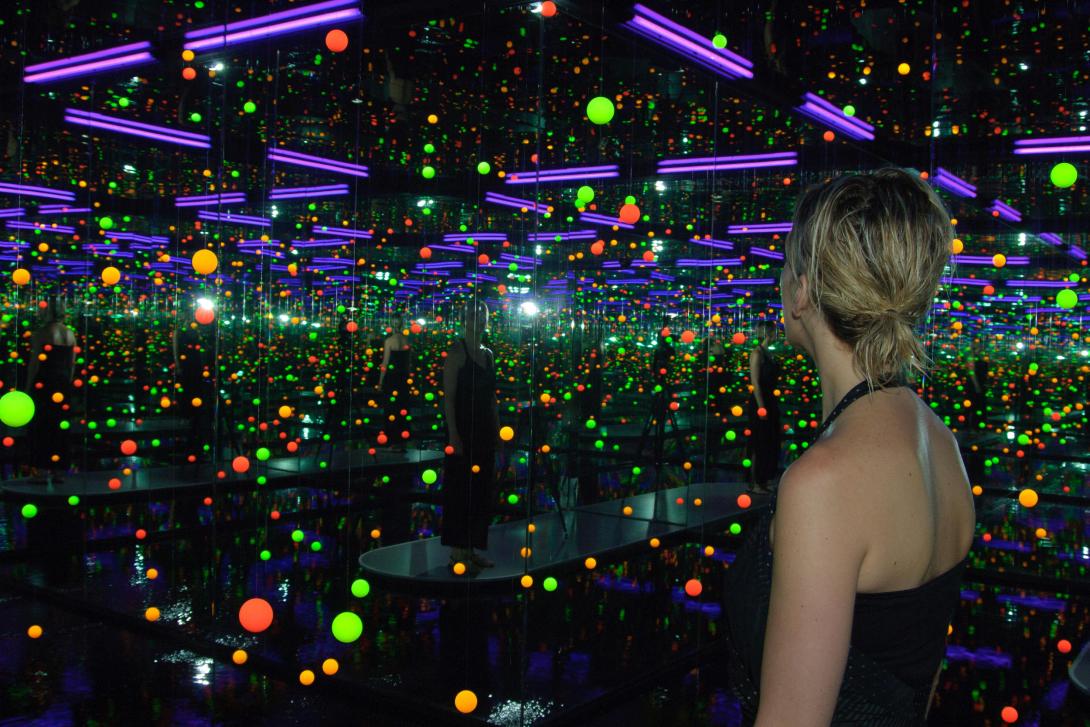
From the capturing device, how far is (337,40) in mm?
3789

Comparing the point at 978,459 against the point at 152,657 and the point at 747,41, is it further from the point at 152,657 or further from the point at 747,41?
the point at 152,657

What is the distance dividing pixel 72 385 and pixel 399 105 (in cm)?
311

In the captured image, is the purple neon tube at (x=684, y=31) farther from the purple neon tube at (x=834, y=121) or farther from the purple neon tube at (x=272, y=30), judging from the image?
the purple neon tube at (x=272, y=30)

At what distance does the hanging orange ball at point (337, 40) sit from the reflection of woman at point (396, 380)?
3.99 feet

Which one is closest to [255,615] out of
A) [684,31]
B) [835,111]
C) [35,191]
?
[35,191]

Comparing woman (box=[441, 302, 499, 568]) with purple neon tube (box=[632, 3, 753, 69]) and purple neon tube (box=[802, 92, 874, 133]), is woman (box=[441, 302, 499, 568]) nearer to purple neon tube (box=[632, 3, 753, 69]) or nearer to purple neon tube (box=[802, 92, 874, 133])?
purple neon tube (box=[632, 3, 753, 69])

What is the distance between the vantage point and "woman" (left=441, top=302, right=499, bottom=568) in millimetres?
3580

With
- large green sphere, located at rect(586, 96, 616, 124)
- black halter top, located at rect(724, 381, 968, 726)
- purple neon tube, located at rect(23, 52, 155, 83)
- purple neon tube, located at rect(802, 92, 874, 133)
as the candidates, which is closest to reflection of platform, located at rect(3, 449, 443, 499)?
large green sphere, located at rect(586, 96, 616, 124)

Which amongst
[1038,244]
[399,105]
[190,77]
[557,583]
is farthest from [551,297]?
[1038,244]

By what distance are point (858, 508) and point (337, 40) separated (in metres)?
3.58

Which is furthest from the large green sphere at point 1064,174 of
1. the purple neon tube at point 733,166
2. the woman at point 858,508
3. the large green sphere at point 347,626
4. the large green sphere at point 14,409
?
the large green sphere at point 14,409

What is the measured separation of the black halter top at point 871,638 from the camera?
0.83m

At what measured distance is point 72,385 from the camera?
5414mm

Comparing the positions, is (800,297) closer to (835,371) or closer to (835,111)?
(835,371)
